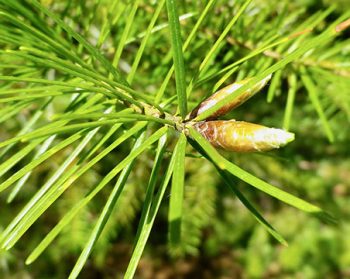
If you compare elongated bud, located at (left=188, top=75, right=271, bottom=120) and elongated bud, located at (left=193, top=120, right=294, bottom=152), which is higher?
elongated bud, located at (left=188, top=75, right=271, bottom=120)

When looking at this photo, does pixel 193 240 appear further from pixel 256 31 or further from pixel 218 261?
pixel 218 261

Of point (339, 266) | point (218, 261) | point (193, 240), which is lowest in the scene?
point (339, 266)

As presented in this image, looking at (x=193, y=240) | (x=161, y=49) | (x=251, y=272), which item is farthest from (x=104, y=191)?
(x=251, y=272)

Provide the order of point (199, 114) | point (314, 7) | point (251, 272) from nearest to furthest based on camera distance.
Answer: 1. point (199, 114)
2. point (314, 7)
3. point (251, 272)

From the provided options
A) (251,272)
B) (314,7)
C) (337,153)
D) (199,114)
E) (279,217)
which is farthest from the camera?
(251,272)

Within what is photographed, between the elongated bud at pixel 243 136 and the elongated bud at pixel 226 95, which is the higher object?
the elongated bud at pixel 226 95
